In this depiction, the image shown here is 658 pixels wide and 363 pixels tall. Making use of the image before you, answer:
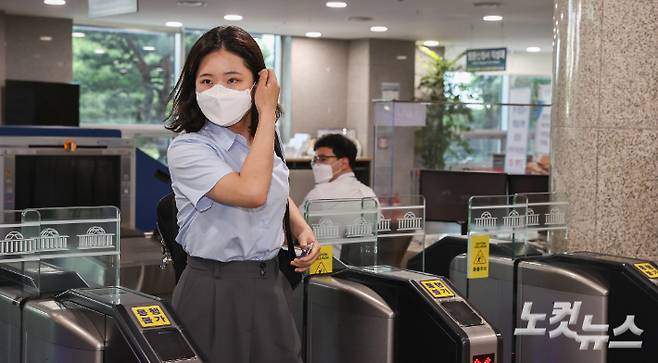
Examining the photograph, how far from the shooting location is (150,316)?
2.25m

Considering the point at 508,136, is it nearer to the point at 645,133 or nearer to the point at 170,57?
the point at 170,57

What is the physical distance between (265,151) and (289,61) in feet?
35.8

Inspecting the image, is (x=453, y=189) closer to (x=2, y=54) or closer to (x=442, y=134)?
(x=442, y=134)

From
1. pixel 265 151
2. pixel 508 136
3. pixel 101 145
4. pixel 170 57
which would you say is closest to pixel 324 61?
pixel 170 57

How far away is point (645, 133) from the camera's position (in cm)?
385

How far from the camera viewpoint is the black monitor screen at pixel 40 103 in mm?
10289

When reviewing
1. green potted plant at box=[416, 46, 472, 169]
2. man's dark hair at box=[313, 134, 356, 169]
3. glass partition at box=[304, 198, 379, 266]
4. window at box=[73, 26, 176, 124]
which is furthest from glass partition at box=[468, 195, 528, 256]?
window at box=[73, 26, 176, 124]

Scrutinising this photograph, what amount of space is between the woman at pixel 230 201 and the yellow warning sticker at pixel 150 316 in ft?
0.12

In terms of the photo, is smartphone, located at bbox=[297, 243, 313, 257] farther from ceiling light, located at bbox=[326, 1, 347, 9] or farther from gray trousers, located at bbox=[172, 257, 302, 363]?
ceiling light, located at bbox=[326, 1, 347, 9]

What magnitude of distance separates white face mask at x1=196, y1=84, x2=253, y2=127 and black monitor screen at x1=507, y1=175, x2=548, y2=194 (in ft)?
18.2

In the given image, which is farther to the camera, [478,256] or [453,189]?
[453,189]

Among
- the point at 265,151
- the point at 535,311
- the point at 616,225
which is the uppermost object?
the point at 265,151
